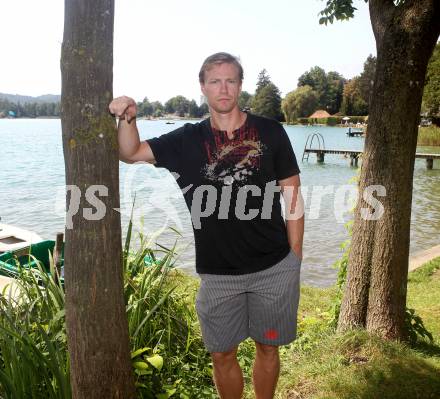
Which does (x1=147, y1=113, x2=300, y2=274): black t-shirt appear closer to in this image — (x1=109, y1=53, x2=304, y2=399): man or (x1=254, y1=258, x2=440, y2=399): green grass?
(x1=109, y1=53, x2=304, y2=399): man

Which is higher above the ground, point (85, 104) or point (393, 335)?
point (85, 104)

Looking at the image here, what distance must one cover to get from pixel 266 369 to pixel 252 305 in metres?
0.45

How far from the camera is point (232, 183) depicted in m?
2.68

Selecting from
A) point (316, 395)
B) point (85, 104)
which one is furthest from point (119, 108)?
point (316, 395)

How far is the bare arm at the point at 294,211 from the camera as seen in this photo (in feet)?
9.37

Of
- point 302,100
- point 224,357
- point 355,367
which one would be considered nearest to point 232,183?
point 224,357

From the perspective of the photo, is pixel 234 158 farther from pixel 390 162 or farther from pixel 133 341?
pixel 390 162

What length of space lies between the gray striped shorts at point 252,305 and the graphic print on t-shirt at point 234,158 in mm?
591

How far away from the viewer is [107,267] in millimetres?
2332

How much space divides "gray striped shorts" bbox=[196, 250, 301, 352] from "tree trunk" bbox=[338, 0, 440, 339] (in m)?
1.55

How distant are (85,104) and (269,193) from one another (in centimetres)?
117

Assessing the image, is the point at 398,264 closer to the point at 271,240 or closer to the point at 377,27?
the point at 271,240

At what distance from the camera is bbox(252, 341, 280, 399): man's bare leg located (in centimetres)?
293

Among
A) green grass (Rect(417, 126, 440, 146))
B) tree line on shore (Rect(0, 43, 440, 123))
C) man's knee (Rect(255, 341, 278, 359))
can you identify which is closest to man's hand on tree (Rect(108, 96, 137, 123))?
man's knee (Rect(255, 341, 278, 359))
